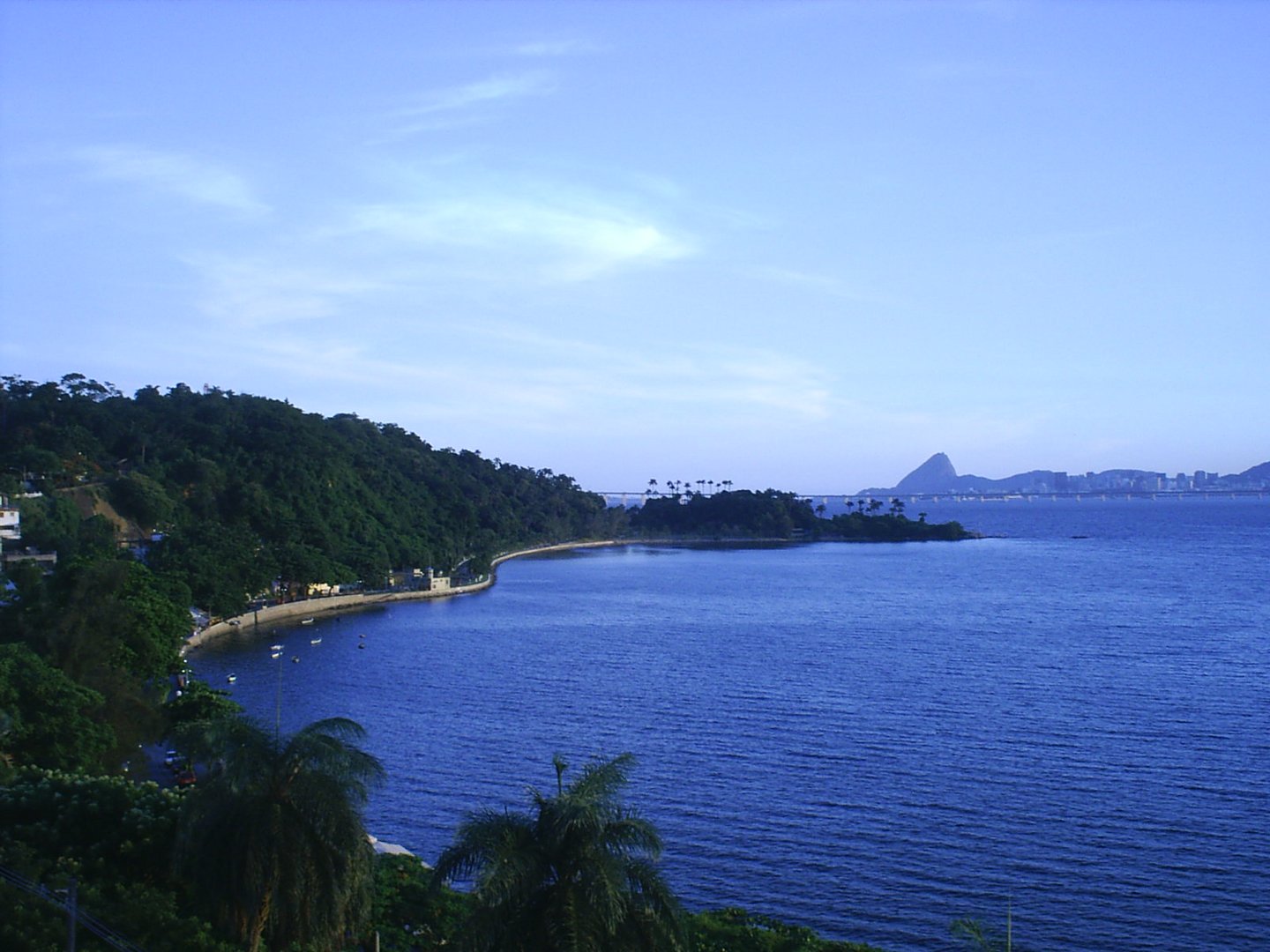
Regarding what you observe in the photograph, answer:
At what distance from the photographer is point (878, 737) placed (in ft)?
89.1

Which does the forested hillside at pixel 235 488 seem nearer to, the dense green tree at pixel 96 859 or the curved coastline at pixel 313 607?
the curved coastline at pixel 313 607

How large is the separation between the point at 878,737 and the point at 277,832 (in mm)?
19225

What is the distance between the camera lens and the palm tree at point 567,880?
347 inches

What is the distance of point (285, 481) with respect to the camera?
245 ft

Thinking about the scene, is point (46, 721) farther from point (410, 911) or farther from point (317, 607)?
point (317, 607)

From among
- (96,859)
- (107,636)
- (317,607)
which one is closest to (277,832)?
(96,859)

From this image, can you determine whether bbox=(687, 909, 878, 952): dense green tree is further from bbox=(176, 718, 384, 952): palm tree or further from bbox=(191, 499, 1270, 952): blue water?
bbox=(176, 718, 384, 952): palm tree

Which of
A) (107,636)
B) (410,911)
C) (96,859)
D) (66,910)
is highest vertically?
(107,636)

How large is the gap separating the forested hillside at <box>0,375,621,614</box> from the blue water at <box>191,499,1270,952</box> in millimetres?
6146

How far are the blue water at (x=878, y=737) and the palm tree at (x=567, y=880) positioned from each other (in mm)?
8301

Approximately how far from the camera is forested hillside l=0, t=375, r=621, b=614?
179 ft

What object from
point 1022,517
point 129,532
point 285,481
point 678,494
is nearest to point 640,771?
→ point 129,532

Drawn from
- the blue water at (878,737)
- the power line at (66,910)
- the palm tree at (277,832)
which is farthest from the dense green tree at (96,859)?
the blue water at (878,737)

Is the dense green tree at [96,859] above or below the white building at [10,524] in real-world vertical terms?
below
